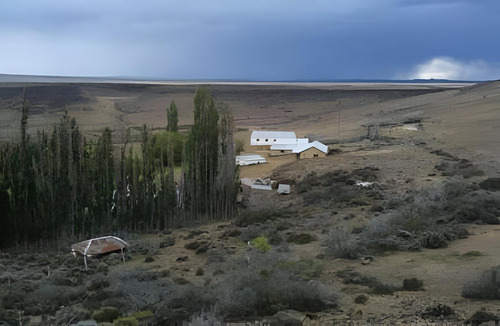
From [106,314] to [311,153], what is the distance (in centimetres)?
3035

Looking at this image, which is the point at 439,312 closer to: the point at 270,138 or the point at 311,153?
the point at 311,153

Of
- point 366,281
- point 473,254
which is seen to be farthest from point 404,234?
point 366,281

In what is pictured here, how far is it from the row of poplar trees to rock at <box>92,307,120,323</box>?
861cm

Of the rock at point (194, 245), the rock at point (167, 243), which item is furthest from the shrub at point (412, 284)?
the rock at point (167, 243)

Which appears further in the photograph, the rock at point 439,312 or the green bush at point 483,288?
the green bush at point 483,288

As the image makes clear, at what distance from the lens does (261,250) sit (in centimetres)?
1570

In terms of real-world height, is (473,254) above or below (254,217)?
above

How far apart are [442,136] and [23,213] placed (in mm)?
34930

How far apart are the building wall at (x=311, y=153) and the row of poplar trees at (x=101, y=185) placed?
16162 mm

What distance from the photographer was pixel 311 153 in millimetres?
39594

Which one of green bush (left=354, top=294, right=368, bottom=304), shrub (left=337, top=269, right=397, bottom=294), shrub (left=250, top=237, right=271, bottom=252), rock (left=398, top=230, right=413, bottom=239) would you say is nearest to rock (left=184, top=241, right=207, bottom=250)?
shrub (left=250, top=237, right=271, bottom=252)

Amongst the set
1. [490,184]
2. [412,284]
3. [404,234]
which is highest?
[490,184]

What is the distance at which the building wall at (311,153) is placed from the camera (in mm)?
39406

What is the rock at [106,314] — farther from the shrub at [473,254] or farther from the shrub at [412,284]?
the shrub at [473,254]
